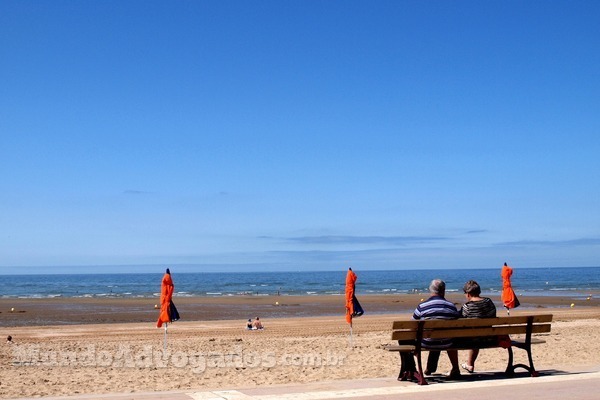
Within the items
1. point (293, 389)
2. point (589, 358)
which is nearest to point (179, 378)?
point (293, 389)

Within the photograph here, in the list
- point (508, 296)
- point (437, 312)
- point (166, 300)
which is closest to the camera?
point (437, 312)

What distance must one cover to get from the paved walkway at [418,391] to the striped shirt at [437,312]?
0.48 metres

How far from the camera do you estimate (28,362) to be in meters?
12.1

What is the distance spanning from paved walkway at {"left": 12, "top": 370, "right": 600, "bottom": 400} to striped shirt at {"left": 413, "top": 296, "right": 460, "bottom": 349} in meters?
0.48

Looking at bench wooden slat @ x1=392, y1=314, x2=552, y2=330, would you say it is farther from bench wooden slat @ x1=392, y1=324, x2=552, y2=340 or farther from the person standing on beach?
the person standing on beach

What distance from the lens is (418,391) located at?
24.3ft

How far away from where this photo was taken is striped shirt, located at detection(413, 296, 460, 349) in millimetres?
8422

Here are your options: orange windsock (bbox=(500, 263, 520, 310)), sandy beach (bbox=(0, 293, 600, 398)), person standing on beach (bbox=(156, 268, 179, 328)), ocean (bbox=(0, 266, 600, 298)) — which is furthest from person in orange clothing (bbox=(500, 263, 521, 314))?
ocean (bbox=(0, 266, 600, 298))

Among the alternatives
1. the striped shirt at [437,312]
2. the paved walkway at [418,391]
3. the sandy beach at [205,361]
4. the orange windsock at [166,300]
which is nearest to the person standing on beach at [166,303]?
the orange windsock at [166,300]

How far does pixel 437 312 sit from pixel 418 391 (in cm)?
140

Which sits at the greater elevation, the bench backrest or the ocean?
the bench backrest

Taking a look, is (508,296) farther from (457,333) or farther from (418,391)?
(418,391)

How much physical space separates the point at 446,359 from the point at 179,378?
4686 mm

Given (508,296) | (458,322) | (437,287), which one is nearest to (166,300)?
(437,287)
